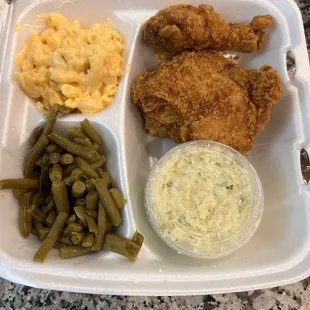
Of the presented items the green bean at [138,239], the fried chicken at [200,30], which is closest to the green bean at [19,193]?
the green bean at [138,239]

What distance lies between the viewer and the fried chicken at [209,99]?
79.6 inches

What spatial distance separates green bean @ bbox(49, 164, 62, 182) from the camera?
5.98ft

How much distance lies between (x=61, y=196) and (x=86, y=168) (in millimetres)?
165

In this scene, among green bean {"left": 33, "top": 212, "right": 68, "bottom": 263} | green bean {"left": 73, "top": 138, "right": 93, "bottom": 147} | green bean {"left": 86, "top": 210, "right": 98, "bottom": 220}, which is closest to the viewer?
green bean {"left": 33, "top": 212, "right": 68, "bottom": 263}

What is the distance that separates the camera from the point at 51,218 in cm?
184

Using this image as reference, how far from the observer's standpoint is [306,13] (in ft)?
7.96

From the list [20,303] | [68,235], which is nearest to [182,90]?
[68,235]

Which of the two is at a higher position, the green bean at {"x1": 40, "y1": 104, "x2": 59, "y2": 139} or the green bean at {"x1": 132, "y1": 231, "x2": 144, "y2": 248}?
the green bean at {"x1": 40, "y1": 104, "x2": 59, "y2": 139}

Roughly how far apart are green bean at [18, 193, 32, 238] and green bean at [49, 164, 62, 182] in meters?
0.15

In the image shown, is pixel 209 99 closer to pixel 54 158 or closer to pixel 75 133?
pixel 75 133

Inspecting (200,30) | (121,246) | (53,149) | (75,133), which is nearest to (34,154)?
(53,149)

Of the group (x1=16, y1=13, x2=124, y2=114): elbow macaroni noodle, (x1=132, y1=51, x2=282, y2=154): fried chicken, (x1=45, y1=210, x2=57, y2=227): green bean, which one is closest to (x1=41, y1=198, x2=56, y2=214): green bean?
(x1=45, y1=210, x2=57, y2=227): green bean

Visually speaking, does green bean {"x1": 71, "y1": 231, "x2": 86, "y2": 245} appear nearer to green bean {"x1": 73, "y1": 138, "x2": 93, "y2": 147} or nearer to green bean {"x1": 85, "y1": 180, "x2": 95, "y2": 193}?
green bean {"x1": 85, "y1": 180, "x2": 95, "y2": 193}

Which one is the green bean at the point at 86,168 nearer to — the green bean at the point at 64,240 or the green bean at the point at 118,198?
the green bean at the point at 118,198
